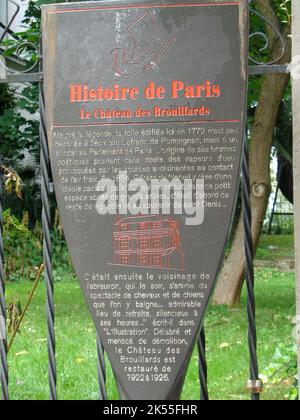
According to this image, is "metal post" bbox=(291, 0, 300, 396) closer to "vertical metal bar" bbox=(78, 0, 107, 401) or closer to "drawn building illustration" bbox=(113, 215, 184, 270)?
"drawn building illustration" bbox=(113, 215, 184, 270)

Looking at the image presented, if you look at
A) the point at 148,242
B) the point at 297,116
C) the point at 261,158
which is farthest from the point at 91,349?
the point at 297,116

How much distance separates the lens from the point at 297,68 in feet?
9.29

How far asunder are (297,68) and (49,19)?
0.93 m

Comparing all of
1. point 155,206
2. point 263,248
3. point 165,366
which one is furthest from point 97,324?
point 263,248

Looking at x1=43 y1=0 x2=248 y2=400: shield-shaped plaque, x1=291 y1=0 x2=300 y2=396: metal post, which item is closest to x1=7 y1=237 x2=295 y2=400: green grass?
x1=43 y1=0 x2=248 y2=400: shield-shaped plaque

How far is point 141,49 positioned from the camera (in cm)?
303

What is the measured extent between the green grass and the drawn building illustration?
222cm

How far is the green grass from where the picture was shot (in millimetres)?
5258

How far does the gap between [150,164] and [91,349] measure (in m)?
3.72

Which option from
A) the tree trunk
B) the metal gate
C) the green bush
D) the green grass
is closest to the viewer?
the metal gate

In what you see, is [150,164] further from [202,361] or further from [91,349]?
[91,349]

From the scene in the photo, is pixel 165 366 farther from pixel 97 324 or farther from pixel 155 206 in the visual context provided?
pixel 155 206

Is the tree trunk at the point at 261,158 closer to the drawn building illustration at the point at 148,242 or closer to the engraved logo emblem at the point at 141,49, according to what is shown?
the engraved logo emblem at the point at 141,49

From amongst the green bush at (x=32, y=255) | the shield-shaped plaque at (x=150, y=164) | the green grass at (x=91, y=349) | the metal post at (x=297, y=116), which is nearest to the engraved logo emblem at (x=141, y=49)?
the shield-shaped plaque at (x=150, y=164)
